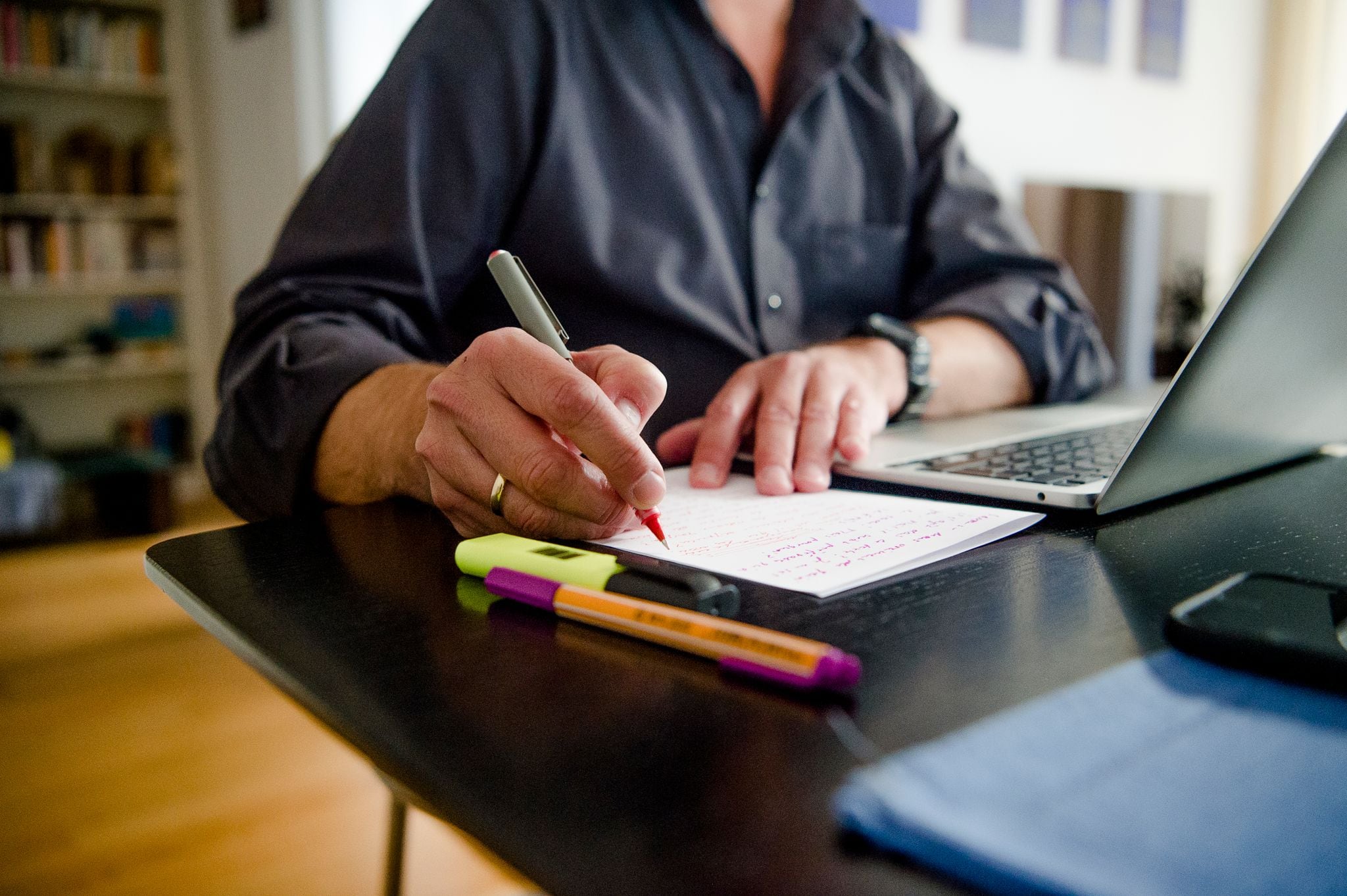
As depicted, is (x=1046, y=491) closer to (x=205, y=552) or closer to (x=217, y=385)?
(x=205, y=552)

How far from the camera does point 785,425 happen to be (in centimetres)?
58

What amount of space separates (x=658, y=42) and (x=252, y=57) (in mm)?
2359

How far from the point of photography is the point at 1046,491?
484mm

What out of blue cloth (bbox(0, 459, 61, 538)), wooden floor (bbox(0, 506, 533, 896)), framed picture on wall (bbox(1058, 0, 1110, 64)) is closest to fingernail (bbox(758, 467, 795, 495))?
wooden floor (bbox(0, 506, 533, 896))

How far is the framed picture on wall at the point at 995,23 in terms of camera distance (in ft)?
9.66

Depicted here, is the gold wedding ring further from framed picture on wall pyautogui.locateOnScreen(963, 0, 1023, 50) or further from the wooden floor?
framed picture on wall pyautogui.locateOnScreen(963, 0, 1023, 50)

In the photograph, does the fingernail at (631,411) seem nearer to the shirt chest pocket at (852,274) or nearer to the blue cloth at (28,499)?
the shirt chest pocket at (852,274)

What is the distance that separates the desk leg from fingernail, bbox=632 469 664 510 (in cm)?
54

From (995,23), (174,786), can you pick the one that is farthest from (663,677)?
(995,23)

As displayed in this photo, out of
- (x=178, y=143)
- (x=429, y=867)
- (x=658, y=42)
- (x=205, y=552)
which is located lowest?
(x=429, y=867)

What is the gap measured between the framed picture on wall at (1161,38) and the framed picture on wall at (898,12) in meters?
1.23

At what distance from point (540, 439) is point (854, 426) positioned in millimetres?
235

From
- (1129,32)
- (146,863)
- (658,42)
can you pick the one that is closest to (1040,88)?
(1129,32)

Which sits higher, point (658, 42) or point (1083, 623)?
point (658, 42)
